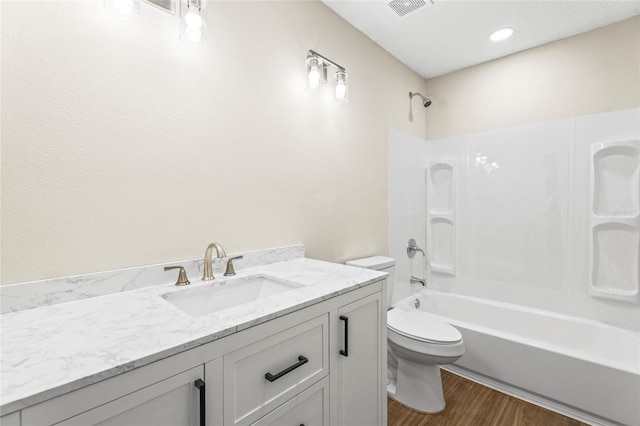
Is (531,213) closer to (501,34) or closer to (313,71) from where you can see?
(501,34)

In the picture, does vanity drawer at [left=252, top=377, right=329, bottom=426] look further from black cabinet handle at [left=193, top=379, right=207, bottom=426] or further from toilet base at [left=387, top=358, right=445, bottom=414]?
toilet base at [left=387, top=358, right=445, bottom=414]

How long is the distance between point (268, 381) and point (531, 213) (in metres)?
2.48

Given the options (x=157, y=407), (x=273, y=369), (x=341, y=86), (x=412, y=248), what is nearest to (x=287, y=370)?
(x=273, y=369)

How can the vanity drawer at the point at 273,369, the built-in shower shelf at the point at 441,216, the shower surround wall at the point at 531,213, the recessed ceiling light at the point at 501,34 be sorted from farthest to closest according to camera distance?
the built-in shower shelf at the point at 441,216
the recessed ceiling light at the point at 501,34
the shower surround wall at the point at 531,213
the vanity drawer at the point at 273,369

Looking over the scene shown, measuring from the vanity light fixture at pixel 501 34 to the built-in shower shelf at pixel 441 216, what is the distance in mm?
1010

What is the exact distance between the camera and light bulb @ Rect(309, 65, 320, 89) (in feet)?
5.46

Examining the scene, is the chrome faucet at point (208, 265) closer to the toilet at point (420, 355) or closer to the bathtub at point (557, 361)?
the toilet at point (420, 355)

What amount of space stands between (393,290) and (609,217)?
1.59 meters

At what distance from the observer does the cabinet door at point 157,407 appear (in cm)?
55

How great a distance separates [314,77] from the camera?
1673mm

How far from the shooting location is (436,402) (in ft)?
5.88

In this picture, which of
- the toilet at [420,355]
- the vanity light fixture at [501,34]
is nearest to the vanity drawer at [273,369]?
the toilet at [420,355]

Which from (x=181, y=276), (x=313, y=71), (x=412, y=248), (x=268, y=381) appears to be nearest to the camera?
(x=268, y=381)

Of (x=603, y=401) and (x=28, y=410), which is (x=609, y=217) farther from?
(x=28, y=410)
